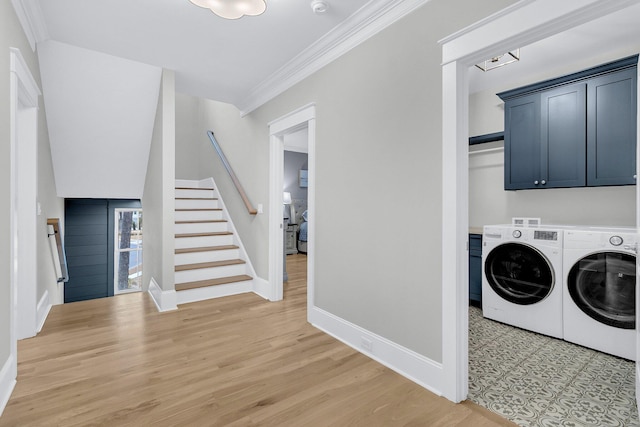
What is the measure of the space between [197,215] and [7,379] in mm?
3218

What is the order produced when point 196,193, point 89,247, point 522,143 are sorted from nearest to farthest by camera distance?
point 522,143 < point 196,193 < point 89,247

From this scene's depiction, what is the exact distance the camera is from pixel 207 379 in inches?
80.8

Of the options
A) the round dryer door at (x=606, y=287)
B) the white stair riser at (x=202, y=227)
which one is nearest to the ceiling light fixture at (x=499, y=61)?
the round dryer door at (x=606, y=287)

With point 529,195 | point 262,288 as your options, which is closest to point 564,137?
point 529,195

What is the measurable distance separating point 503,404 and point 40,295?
400cm

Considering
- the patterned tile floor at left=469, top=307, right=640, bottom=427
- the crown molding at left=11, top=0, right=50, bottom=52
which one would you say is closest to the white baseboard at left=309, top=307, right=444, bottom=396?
the patterned tile floor at left=469, top=307, right=640, bottom=427

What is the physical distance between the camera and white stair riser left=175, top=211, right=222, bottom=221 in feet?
15.7

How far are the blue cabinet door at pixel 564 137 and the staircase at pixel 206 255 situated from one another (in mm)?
3489

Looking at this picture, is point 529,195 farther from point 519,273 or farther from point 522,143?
point 519,273

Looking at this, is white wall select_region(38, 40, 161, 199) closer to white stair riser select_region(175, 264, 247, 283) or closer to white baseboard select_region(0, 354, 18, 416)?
white stair riser select_region(175, 264, 247, 283)

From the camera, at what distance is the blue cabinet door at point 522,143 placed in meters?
3.15

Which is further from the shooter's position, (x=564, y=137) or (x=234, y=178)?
(x=234, y=178)

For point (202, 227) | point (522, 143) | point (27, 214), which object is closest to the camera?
point (27, 214)

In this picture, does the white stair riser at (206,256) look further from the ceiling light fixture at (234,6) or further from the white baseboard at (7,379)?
the ceiling light fixture at (234,6)
